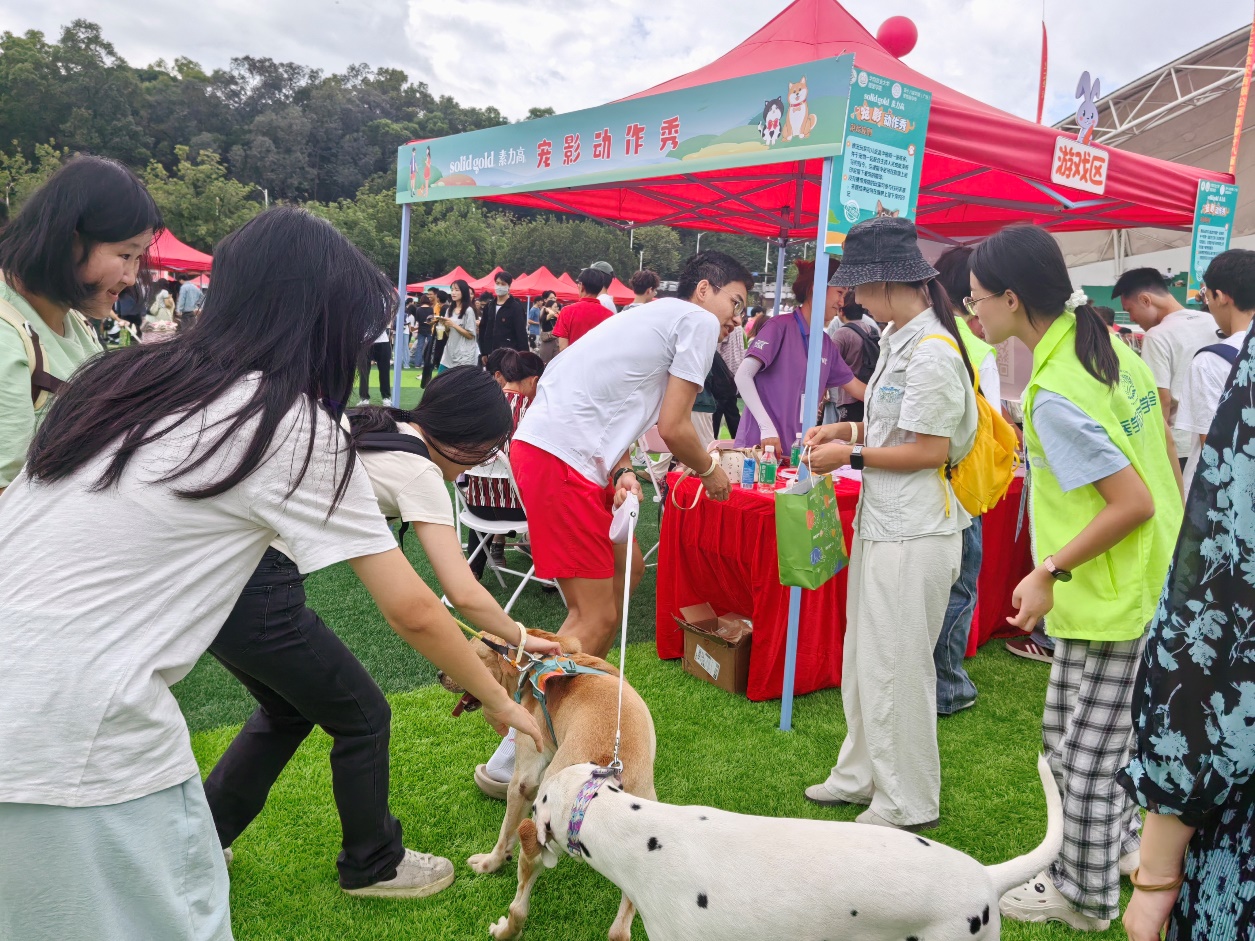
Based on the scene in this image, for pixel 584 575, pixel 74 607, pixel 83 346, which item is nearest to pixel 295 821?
pixel 584 575

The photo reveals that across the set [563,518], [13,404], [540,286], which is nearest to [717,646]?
[563,518]

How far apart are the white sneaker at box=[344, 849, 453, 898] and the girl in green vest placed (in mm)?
1790

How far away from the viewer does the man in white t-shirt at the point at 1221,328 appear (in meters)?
3.99

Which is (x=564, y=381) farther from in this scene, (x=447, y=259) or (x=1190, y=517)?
(x=447, y=259)

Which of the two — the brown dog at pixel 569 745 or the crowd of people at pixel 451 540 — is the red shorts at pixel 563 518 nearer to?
the crowd of people at pixel 451 540

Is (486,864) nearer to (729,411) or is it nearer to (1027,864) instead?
(1027,864)

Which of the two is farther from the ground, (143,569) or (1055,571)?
(143,569)

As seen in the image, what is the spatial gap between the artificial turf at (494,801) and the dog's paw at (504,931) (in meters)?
0.07

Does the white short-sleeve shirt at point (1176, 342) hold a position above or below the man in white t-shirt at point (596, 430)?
above

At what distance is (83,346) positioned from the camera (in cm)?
219

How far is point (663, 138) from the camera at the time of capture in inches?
175

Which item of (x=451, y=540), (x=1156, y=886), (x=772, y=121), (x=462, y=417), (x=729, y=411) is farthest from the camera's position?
(x=729, y=411)

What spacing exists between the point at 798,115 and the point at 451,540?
8.72 feet

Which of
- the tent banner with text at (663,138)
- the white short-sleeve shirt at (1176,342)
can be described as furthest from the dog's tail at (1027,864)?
the white short-sleeve shirt at (1176,342)
